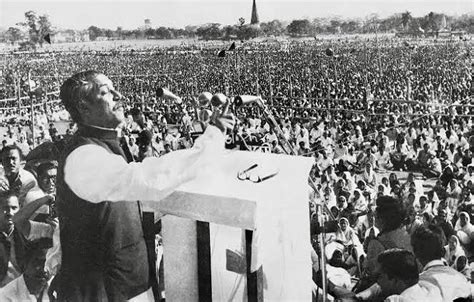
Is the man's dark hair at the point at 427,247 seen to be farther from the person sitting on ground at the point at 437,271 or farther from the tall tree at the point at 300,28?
the tall tree at the point at 300,28

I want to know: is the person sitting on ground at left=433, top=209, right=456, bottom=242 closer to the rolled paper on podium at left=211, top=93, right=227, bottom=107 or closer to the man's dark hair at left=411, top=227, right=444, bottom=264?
the man's dark hair at left=411, top=227, right=444, bottom=264

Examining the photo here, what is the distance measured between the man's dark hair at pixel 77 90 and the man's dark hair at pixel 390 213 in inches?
106

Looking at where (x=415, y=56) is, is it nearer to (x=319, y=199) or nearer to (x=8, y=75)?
(x=8, y=75)

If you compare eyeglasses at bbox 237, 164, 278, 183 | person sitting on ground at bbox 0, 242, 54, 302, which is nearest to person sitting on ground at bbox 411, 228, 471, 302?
eyeglasses at bbox 237, 164, 278, 183

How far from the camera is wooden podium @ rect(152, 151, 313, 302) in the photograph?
184cm

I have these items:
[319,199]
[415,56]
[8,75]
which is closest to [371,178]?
[319,199]

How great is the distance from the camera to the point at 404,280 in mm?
2621

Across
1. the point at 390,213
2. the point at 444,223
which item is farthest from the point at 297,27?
the point at 390,213

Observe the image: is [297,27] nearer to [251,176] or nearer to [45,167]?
[45,167]

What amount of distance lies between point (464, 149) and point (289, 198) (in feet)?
24.6

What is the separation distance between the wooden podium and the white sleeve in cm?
12

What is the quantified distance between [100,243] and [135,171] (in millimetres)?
349

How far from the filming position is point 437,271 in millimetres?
3002

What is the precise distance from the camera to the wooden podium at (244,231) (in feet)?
6.03
